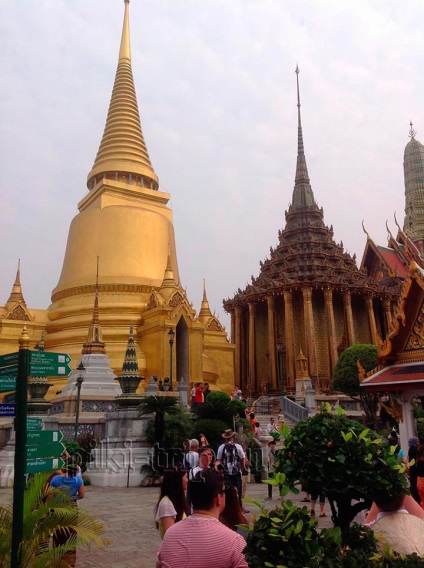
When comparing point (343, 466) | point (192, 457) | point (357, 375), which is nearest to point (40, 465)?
point (343, 466)

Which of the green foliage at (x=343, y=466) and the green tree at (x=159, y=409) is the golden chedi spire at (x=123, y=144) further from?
the green foliage at (x=343, y=466)

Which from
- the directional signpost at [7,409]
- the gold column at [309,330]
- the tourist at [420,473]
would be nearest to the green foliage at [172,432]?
the tourist at [420,473]

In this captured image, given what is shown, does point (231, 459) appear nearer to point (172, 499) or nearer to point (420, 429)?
point (172, 499)

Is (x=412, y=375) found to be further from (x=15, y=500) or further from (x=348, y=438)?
(x=15, y=500)

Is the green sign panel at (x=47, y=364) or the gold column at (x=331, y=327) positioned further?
the gold column at (x=331, y=327)

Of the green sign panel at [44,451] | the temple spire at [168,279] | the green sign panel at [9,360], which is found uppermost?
the temple spire at [168,279]

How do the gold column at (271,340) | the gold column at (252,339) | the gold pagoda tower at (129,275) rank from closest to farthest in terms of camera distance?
the gold pagoda tower at (129,275) → the gold column at (271,340) → the gold column at (252,339)

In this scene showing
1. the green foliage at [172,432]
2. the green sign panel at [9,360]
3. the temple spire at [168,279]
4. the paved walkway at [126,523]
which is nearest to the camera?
the green sign panel at [9,360]

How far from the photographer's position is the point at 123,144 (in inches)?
1224

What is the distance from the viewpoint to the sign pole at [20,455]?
3.67 m

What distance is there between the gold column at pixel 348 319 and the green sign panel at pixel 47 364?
27079 millimetres

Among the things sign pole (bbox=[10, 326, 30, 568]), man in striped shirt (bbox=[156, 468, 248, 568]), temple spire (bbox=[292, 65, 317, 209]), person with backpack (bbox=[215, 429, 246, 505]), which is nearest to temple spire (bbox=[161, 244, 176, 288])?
temple spire (bbox=[292, 65, 317, 209])

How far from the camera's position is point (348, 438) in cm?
321

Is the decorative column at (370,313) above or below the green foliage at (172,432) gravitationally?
above
